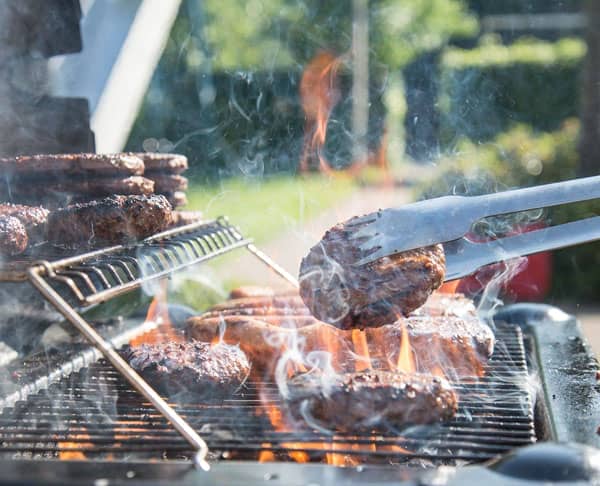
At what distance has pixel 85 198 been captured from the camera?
3.46 m

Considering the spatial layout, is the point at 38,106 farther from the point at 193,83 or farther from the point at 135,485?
the point at 193,83

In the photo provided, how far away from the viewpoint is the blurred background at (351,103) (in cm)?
510

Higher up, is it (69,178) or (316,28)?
(316,28)

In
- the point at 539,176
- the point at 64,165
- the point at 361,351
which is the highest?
the point at 64,165

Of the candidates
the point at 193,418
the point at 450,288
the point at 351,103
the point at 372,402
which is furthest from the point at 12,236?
the point at 351,103

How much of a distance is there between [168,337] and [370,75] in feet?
62.6

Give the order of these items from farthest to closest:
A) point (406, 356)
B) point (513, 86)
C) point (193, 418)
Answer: point (513, 86), point (406, 356), point (193, 418)

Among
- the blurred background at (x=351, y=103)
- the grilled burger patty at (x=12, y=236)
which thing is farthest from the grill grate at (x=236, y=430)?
the blurred background at (x=351, y=103)

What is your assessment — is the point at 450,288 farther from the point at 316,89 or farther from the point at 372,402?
the point at 316,89

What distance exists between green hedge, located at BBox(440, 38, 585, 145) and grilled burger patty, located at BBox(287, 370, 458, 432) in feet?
36.7

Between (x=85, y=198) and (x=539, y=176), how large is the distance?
8.40 metres

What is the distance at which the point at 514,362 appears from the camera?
3.29 metres

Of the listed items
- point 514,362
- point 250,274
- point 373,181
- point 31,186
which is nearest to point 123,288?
point 31,186

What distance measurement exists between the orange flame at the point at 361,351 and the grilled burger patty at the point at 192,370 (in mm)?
453
